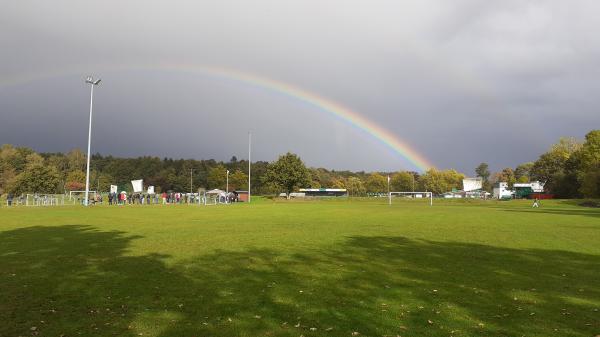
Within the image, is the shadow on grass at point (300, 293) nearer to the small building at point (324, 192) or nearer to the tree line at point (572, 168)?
the tree line at point (572, 168)

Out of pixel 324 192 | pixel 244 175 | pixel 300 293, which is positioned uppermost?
pixel 244 175

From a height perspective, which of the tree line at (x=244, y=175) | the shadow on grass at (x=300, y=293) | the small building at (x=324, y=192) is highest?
the tree line at (x=244, y=175)

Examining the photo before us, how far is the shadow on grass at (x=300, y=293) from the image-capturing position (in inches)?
284

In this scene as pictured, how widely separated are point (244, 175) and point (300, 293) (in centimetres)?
15072

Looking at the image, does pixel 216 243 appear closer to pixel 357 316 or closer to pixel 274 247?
pixel 274 247

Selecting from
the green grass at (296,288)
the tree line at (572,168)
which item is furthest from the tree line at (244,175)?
the green grass at (296,288)

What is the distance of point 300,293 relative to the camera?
31.0 feet

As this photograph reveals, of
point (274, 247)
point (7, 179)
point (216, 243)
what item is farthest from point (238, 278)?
point (7, 179)

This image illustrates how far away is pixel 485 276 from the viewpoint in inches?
451

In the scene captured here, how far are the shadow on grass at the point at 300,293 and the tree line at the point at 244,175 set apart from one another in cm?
8008

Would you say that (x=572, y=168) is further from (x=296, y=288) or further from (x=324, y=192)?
(x=296, y=288)

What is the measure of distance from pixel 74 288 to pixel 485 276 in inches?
387

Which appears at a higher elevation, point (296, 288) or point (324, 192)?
point (324, 192)

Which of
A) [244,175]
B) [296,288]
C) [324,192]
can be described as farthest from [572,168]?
[296,288]
